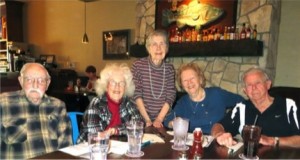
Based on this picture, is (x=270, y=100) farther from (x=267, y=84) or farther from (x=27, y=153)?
(x=27, y=153)

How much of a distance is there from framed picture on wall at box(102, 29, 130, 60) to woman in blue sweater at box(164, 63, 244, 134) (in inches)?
143

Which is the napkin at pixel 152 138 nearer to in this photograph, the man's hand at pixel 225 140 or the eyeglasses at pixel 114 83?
the man's hand at pixel 225 140

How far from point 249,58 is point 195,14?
1.12 meters

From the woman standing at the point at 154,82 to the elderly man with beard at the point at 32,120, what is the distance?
738 mm

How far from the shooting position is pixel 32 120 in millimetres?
1561

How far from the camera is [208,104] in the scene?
1.91 meters

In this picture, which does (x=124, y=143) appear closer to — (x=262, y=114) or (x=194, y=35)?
(x=262, y=114)

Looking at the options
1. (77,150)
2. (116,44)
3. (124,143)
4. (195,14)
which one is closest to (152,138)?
(124,143)

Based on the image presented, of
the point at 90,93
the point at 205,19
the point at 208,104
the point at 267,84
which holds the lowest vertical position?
the point at 90,93

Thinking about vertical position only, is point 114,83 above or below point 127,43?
below

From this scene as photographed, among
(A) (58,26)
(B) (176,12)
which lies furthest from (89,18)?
(B) (176,12)

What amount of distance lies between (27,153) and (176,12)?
3620mm

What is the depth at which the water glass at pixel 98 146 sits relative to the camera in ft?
3.70

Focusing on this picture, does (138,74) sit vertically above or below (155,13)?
below
